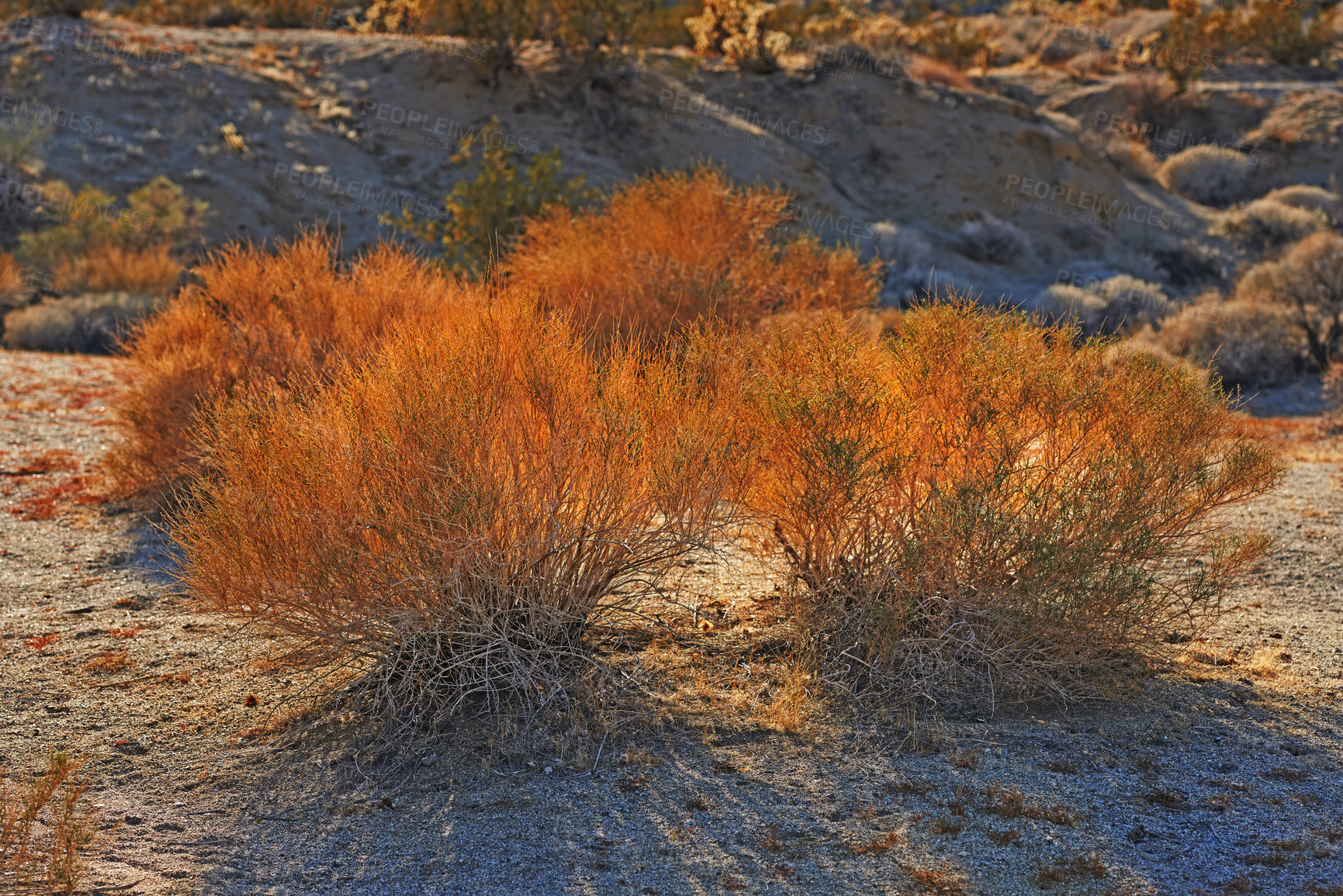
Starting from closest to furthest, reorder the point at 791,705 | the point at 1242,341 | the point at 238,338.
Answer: the point at 791,705 < the point at 238,338 < the point at 1242,341

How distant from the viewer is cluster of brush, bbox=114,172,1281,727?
4406 mm

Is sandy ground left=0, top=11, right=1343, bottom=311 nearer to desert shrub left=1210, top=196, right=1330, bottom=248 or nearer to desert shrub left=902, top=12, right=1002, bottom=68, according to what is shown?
desert shrub left=1210, top=196, right=1330, bottom=248

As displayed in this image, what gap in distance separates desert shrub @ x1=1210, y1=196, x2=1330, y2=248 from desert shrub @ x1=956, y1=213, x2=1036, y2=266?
17.5 ft

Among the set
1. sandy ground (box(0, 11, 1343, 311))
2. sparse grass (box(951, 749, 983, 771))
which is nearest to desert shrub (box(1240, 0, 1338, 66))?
sandy ground (box(0, 11, 1343, 311))

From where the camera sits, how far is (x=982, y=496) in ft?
15.4

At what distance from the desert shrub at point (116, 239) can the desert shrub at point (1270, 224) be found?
2202cm

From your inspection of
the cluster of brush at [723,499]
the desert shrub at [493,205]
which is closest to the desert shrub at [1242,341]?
the desert shrub at [493,205]

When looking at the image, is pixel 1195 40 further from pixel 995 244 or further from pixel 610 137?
pixel 610 137

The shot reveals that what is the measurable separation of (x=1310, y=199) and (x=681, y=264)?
72.4ft

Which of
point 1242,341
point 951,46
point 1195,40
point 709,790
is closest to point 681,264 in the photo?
point 709,790

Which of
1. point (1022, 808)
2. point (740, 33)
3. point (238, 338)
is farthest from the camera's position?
point (740, 33)

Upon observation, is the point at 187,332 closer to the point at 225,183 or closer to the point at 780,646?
the point at 780,646

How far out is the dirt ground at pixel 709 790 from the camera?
3.54 m

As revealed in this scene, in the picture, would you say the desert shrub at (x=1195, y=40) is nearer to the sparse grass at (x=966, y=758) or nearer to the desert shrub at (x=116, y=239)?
the desert shrub at (x=116, y=239)
